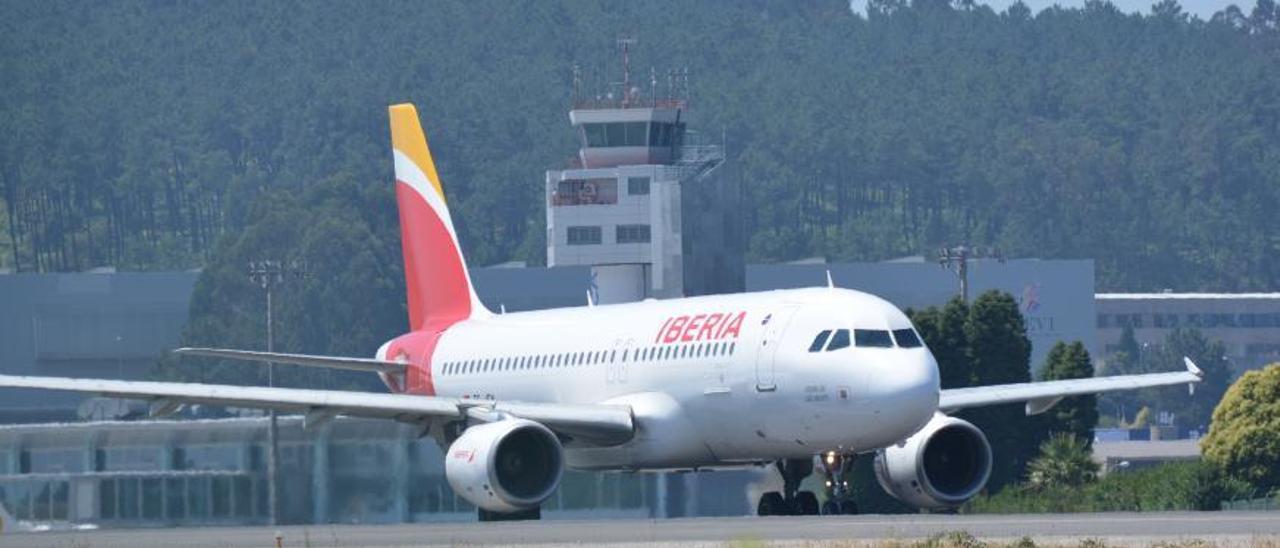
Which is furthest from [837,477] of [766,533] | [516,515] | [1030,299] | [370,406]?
[1030,299]

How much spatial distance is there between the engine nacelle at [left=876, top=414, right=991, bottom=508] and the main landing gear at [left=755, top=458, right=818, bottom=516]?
1071mm

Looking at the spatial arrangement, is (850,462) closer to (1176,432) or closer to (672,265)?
(672,265)

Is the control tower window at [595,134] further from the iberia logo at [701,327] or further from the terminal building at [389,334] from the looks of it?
the iberia logo at [701,327]

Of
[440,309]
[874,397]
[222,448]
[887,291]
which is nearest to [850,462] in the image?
[874,397]

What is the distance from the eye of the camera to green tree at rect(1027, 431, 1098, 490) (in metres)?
61.0

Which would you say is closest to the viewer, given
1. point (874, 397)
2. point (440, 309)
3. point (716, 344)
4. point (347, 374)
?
point (874, 397)

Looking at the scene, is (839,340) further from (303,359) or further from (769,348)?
(303,359)

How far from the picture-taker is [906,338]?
41.2 metres

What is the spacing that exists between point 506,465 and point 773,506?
12.6 feet

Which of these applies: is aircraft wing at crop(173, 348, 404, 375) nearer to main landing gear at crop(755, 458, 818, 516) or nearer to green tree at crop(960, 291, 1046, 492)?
main landing gear at crop(755, 458, 818, 516)

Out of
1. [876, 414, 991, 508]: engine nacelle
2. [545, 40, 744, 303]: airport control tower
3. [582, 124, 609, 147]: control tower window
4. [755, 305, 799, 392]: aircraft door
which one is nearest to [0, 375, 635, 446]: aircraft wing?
[755, 305, 799, 392]: aircraft door

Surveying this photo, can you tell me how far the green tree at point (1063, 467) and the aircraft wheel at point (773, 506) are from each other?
58.3ft

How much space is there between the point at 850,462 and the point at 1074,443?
71.3ft

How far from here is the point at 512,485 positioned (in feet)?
142
